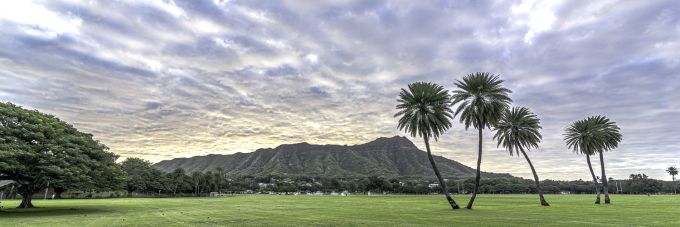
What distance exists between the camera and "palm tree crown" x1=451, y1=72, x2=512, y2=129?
5750cm

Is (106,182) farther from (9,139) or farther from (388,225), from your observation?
(388,225)

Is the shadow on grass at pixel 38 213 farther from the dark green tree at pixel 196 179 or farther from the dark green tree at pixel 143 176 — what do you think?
the dark green tree at pixel 196 179

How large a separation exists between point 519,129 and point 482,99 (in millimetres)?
19059

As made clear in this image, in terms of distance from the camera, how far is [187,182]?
577 ft

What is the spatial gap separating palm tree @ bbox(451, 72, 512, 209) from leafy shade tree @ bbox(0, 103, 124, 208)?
155ft

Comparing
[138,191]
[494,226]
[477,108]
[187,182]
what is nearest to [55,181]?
[494,226]

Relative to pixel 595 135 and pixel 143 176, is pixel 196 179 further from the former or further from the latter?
pixel 595 135

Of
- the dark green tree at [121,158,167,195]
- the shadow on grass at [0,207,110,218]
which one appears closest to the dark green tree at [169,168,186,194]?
the dark green tree at [121,158,167,195]

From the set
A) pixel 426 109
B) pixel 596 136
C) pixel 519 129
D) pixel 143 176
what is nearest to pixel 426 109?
pixel 426 109

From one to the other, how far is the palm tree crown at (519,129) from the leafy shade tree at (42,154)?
6214 centimetres

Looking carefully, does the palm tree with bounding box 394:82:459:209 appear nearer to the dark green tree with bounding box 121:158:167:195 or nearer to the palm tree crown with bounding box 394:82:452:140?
the palm tree crown with bounding box 394:82:452:140

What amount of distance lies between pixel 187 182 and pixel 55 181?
5633 inches

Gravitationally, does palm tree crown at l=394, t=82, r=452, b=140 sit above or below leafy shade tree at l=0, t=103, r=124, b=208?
above

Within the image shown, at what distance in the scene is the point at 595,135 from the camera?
8019 cm
